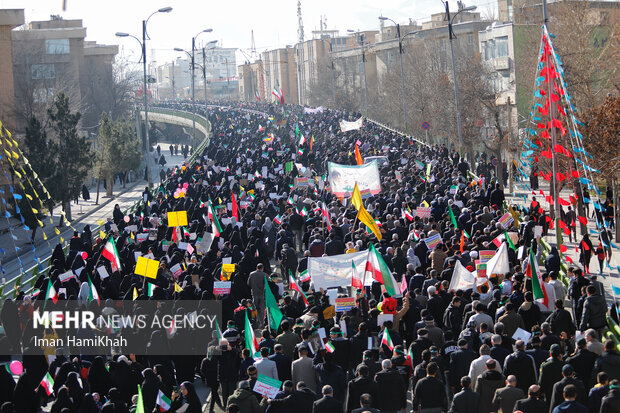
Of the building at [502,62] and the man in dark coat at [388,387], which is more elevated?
the building at [502,62]

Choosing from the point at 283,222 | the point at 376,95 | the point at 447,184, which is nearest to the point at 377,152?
the point at 447,184

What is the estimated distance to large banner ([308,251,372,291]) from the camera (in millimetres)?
16375

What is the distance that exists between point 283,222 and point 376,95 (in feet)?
202

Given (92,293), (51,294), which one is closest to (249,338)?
(92,293)

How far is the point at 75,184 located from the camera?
1730 inches

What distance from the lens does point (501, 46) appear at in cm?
6266

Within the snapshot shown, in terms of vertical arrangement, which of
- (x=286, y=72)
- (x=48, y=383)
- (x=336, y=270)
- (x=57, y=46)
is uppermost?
(x=57, y=46)

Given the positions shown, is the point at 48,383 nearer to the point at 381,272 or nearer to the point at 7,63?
the point at 381,272

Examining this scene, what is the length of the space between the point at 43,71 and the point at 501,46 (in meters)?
38.4

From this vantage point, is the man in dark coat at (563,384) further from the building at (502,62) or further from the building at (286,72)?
the building at (286,72)

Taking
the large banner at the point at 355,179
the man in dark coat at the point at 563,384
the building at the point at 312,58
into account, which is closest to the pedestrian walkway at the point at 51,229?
the large banner at the point at 355,179

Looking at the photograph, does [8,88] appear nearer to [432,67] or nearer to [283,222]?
[432,67]

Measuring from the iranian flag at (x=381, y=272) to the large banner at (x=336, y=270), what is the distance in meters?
0.46

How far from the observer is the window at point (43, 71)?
262ft
